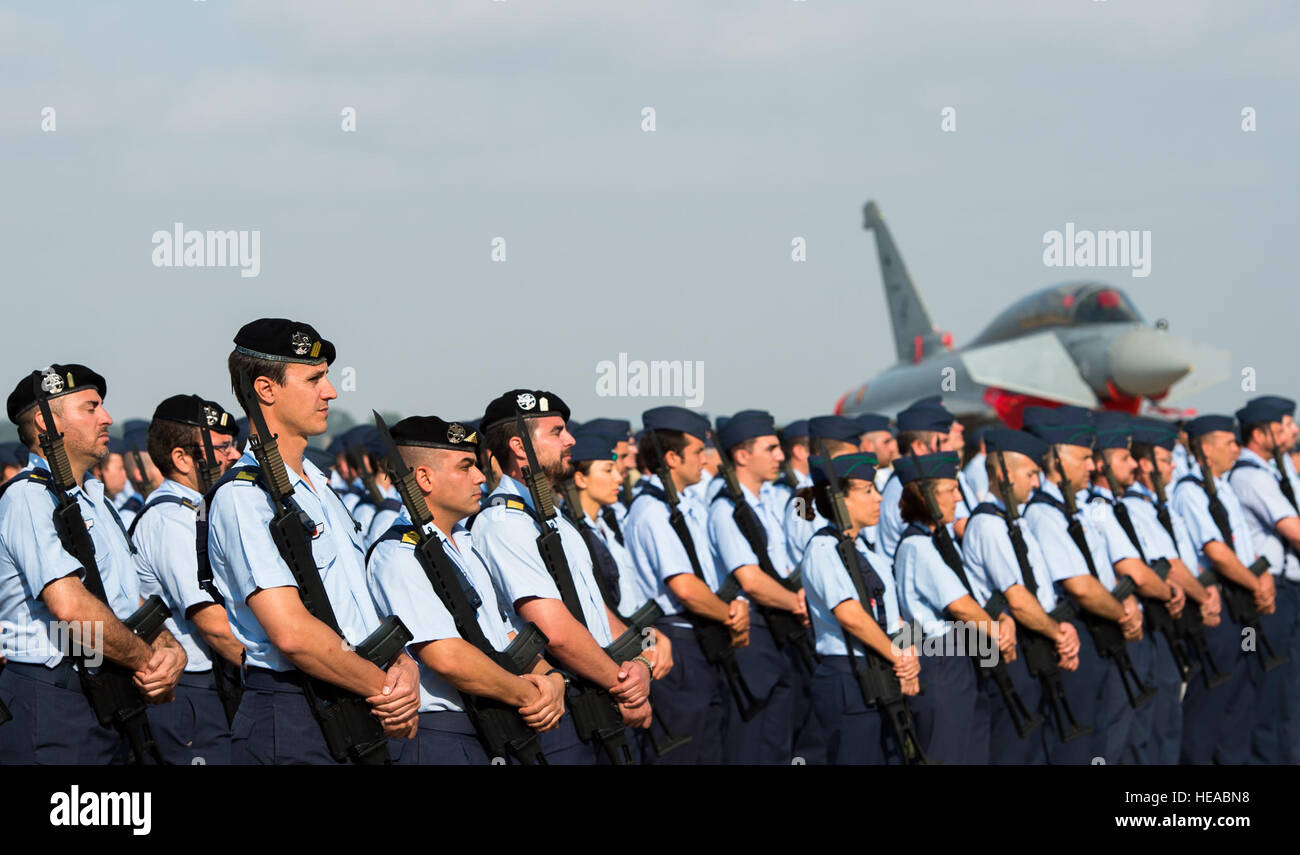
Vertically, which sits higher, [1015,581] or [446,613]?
[446,613]

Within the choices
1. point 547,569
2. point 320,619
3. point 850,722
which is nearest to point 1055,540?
point 850,722

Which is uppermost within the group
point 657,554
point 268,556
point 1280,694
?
point 268,556

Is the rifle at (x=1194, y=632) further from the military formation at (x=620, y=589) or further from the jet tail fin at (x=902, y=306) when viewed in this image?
the jet tail fin at (x=902, y=306)

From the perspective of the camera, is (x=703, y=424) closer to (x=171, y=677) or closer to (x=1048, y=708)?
(x=1048, y=708)

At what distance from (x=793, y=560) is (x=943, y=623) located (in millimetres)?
2019

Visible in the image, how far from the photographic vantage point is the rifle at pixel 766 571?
8.48 m

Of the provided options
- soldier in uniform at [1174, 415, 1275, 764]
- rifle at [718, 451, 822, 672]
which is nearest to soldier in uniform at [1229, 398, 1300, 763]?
soldier in uniform at [1174, 415, 1275, 764]

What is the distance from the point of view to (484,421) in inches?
241

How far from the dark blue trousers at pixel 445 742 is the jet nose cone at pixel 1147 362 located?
21.4m

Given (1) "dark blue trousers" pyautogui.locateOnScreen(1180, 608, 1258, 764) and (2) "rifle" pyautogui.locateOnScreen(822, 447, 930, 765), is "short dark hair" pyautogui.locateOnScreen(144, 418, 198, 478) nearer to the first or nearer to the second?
(2) "rifle" pyautogui.locateOnScreen(822, 447, 930, 765)

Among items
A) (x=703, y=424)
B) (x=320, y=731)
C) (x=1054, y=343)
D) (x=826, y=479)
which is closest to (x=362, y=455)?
(x=703, y=424)

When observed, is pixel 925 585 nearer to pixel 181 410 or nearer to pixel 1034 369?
pixel 181 410

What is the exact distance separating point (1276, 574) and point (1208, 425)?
126cm

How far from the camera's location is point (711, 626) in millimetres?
8414
